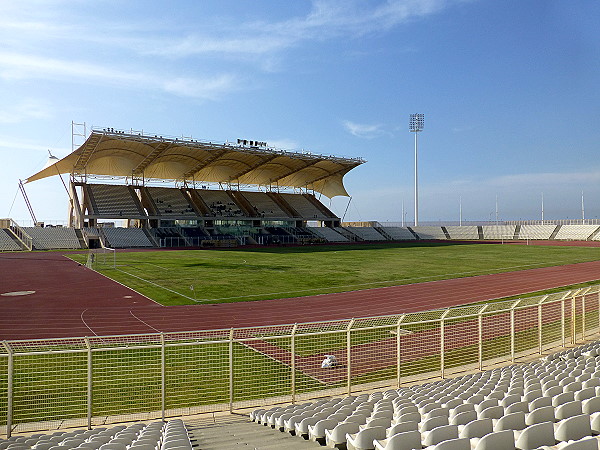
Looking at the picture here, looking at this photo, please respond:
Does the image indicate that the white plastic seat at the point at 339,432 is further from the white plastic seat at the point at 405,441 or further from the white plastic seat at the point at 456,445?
the white plastic seat at the point at 456,445

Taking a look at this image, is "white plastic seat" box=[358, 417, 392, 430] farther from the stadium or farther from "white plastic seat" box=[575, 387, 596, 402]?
"white plastic seat" box=[575, 387, 596, 402]

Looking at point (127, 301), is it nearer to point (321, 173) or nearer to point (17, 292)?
point (17, 292)

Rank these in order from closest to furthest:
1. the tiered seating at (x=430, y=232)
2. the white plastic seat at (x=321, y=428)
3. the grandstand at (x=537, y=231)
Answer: the white plastic seat at (x=321, y=428), the grandstand at (x=537, y=231), the tiered seating at (x=430, y=232)

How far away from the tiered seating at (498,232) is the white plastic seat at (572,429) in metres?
92.1

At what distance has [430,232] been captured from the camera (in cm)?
9575

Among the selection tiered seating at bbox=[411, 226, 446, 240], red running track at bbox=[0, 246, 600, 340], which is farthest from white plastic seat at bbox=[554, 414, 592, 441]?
tiered seating at bbox=[411, 226, 446, 240]

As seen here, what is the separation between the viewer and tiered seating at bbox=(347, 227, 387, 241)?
87.7 metres

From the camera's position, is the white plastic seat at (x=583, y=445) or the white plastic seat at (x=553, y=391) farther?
the white plastic seat at (x=553, y=391)

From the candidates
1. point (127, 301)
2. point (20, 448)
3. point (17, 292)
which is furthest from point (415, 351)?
point (17, 292)

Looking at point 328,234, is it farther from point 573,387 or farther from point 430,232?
point 573,387

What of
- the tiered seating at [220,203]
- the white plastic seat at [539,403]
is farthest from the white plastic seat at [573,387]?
the tiered seating at [220,203]

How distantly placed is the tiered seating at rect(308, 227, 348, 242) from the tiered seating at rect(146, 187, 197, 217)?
24454 mm

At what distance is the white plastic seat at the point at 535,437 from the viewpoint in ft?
12.7

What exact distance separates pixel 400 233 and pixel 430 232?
25.0 feet
